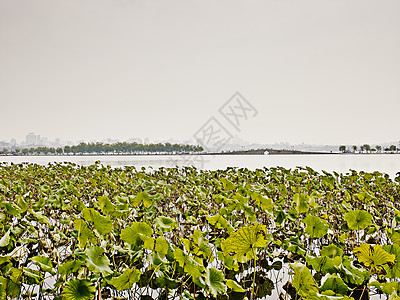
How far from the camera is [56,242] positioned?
282 cm

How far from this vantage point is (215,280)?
171cm

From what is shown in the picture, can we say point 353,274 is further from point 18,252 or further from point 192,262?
point 18,252

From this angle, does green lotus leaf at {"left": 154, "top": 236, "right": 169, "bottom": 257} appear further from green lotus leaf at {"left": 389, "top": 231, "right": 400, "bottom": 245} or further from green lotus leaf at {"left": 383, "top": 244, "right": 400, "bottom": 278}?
green lotus leaf at {"left": 389, "top": 231, "right": 400, "bottom": 245}

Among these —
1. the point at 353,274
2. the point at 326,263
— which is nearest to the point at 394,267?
the point at 353,274

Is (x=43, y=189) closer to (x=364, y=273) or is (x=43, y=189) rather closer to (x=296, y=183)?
(x=364, y=273)

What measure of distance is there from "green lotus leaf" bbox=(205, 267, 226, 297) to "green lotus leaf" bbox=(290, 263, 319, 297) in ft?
1.35

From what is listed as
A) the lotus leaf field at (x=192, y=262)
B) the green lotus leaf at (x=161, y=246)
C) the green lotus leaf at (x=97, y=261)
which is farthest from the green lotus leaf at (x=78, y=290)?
the green lotus leaf at (x=161, y=246)

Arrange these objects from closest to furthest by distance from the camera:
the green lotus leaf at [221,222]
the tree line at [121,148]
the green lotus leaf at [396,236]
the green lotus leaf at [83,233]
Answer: the green lotus leaf at [83,233], the green lotus leaf at [396,236], the green lotus leaf at [221,222], the tree line at [121,148]

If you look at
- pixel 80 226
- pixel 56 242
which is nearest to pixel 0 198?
pixel 56 242

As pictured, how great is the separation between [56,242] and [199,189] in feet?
7.73

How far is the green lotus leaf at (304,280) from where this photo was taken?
152cm

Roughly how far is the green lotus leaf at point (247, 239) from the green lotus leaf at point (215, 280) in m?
0.15

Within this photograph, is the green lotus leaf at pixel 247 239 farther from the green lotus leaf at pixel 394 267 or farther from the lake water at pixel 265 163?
the lake water at pixel 265 163

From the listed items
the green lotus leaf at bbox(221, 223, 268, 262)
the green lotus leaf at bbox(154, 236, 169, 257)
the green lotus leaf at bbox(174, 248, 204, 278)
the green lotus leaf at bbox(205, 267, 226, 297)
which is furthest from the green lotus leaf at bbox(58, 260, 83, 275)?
the green lotus leaf at bbox(221, 223, 268, 262)
